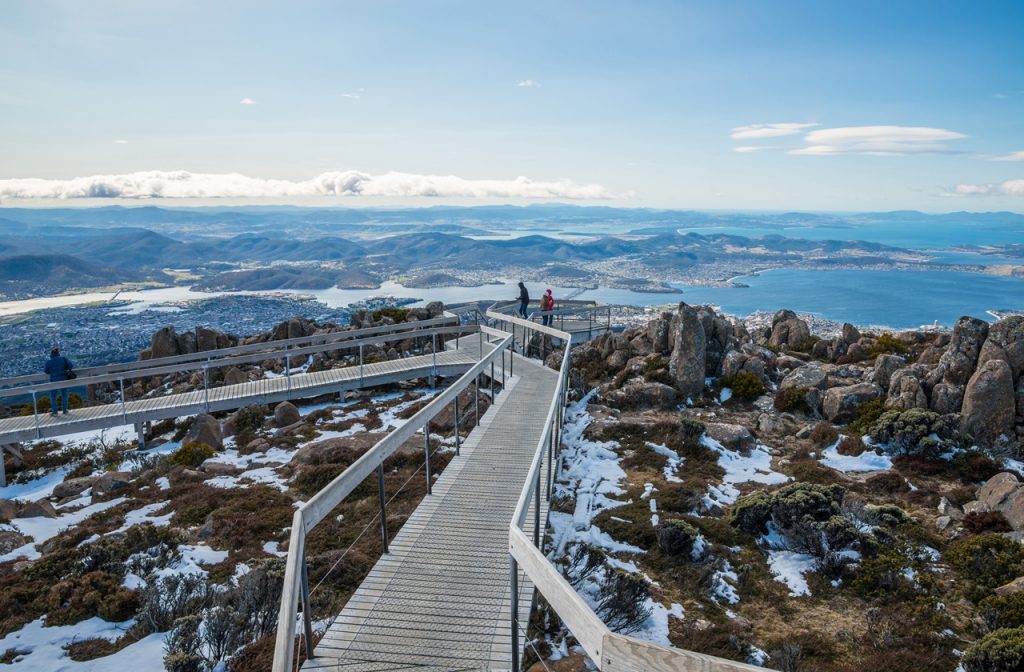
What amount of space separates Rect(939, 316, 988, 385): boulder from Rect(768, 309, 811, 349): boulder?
26.0 feet

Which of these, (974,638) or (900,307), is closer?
(974,638)

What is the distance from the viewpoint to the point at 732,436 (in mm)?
14016

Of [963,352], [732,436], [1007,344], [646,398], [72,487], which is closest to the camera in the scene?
[72,487]

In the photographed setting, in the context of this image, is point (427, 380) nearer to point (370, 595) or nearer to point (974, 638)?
point (370, 595)

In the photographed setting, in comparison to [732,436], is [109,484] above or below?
below

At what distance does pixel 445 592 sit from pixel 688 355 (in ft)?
42.8

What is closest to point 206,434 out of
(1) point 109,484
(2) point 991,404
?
(1) point 109,484

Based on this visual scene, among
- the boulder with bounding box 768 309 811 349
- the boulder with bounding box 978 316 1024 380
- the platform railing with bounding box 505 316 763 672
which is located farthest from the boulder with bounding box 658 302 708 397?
the platform railing with bounding box 505 316 763 672

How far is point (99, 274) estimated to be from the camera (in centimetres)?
15950

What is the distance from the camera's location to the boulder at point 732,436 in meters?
13.8

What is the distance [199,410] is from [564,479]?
35.5 ft

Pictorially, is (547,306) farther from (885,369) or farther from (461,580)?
(461,580)

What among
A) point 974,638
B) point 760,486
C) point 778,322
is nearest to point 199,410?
point 760,486

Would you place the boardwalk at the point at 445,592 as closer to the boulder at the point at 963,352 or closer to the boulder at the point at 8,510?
the boulder at the point at 8,510
